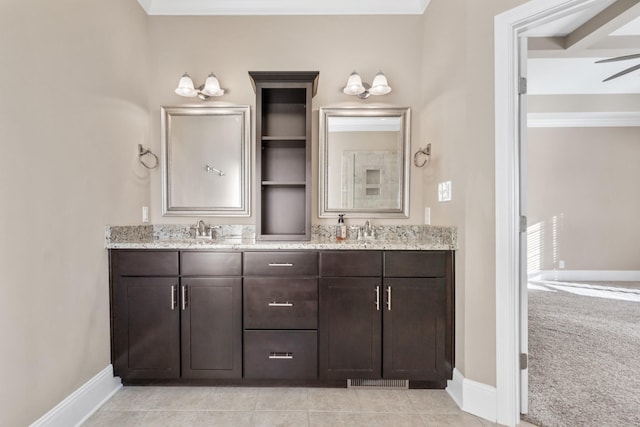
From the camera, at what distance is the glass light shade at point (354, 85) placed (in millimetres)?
2340

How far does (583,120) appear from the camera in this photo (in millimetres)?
4902

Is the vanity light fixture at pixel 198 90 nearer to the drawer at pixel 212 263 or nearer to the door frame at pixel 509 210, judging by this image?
the drawer at pixel 212 263

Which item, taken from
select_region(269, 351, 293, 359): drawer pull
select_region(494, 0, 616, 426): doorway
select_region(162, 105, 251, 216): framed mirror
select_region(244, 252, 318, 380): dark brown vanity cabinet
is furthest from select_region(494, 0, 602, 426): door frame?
select_region(162, 105, 251, 216): framed mirror

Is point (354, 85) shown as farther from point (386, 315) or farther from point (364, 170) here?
point (386, 315)

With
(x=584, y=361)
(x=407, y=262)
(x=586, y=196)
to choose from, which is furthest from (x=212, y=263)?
(x=586, y=196)

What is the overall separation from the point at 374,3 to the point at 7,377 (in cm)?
315

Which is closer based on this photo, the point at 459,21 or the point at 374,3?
the point at 459,21

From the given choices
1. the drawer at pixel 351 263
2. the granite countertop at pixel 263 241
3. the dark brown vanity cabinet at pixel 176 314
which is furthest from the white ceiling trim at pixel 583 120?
the dark brown vanity cabinet at pixel 176 314

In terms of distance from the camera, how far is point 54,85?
1556 millimetres

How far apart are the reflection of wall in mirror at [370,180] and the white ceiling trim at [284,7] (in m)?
1.13

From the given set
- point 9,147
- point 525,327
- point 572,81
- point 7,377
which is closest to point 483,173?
point 525,327

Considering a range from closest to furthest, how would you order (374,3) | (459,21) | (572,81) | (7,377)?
(7,377) → (459,21) → (374,3) → (572,81)

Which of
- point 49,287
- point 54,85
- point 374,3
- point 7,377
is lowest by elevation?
point 7,377

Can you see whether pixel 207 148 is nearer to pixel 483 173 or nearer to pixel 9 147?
pixel 9 147
